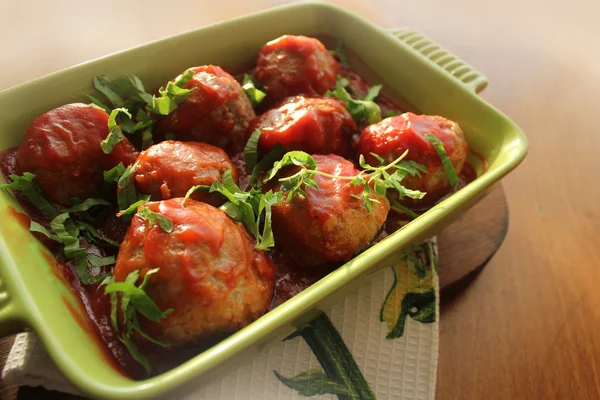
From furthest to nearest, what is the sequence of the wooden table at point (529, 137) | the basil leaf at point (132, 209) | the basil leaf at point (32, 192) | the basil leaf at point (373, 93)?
the basil leaf at point (373, 93) → the wooden table at point (529, 137) → the basil leaf at point (32, 192) → the basil leaf at point (132, 209)

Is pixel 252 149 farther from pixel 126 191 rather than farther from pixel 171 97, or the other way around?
pixel 126 191

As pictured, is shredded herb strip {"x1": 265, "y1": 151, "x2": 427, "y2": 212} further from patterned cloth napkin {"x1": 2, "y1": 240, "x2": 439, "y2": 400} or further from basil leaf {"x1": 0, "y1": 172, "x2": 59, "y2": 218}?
basil leaf {"x1": 0, "y1": 172, "x2": 59, "y2": 218}

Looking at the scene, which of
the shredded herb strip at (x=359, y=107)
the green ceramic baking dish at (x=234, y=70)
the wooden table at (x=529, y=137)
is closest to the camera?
the green ceramic baking dish at (x=234, y=70)

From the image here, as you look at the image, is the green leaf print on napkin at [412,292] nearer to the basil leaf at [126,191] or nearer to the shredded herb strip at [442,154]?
the shredded herb strip at [442,154]

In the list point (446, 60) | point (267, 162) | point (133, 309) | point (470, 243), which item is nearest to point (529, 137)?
point (446, 60)

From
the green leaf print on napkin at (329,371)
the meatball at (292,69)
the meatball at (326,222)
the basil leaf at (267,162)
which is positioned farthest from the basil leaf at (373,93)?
the green leaf print on napkin at (329,371)

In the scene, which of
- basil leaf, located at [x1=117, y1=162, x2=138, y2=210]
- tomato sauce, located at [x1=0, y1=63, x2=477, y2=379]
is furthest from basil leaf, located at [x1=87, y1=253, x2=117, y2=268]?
basil leaf, located at [x1=117, y1=162, x2=138, y2=210]

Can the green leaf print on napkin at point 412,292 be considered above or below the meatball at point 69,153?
below
